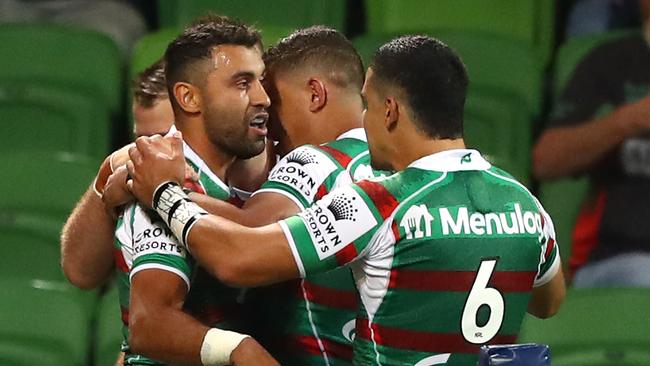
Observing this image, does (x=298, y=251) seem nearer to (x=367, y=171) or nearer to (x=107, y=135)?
(x=367, y=171)

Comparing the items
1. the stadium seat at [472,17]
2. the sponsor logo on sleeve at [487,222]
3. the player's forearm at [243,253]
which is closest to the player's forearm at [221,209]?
the player's forearm at [243,253]

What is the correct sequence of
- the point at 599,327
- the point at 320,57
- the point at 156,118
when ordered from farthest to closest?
the point at 599,327, the point at 156,118, the point at 320,57

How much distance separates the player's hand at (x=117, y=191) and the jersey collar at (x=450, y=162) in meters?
0.71

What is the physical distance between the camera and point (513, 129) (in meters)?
5.98

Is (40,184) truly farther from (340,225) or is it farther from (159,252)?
(340,225)

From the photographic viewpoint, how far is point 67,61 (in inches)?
244

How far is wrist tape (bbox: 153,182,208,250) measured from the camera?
3434 mm

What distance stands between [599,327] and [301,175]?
5.47ft

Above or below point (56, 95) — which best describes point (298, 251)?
above

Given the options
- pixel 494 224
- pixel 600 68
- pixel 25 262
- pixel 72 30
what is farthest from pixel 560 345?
pixel 72 30

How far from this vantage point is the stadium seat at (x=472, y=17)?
21.3 feet

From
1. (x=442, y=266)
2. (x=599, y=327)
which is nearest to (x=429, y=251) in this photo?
(x=442, y=266)

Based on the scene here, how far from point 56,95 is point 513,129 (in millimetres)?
1835

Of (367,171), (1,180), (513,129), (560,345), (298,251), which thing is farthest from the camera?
(513,129)
